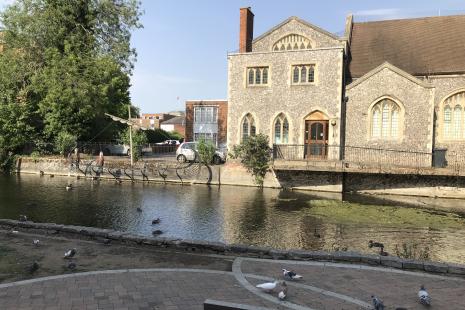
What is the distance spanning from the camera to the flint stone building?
25891 mm

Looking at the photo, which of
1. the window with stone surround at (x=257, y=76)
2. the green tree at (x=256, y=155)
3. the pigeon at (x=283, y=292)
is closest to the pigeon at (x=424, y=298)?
the pigeon at (x=283, y=292)

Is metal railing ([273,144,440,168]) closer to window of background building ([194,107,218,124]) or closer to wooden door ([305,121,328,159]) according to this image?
wooden door ([305,121,328,159])

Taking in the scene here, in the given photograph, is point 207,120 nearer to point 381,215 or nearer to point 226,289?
point 381,215

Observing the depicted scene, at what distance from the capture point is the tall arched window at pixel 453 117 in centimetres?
2644

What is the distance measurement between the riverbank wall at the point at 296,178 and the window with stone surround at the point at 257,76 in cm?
612

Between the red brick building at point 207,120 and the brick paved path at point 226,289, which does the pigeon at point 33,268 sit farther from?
the red brick building at point 207,120

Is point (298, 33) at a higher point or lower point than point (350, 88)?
higher

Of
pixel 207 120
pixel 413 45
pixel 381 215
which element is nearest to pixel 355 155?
pixel 381 215

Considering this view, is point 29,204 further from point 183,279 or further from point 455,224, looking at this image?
point 455,224

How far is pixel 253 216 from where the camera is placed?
17.8 metres

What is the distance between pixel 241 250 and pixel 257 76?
21.6 m

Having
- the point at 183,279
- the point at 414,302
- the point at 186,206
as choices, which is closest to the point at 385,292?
the point at 414,302

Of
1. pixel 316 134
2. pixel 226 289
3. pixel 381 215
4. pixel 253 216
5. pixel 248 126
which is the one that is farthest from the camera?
pixel 248 126

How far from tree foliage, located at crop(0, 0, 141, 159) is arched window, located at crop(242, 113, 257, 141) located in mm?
12603
